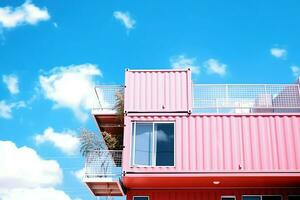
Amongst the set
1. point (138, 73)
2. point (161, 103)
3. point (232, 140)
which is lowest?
point (232, 140)

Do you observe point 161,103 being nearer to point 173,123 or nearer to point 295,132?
point 173,123

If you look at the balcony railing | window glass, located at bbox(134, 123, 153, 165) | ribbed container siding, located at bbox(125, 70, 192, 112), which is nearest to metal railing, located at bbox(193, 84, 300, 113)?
the balcony railing

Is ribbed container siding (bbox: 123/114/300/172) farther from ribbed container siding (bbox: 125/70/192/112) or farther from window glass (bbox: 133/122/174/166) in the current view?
ribbed container siding (bbox: 125/70/192/112)

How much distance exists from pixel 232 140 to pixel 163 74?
4.18 meters

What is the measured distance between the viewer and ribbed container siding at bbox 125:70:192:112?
2239 centimetres

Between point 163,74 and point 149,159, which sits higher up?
point 163,74

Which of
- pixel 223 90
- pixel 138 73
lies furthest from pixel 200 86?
pixel 138 73

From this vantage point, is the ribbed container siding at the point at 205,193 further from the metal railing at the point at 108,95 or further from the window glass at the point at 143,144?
the metal railing at the point at 108,95

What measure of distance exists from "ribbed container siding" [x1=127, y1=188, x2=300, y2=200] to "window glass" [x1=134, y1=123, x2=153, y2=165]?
2.11 meters

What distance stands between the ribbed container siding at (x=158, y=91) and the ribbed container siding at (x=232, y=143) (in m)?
0.53

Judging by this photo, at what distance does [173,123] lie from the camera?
22.1 metres

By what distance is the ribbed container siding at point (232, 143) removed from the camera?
69.7 ft

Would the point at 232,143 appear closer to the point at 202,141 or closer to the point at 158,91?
the point at 202,141

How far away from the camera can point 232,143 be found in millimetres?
21609
